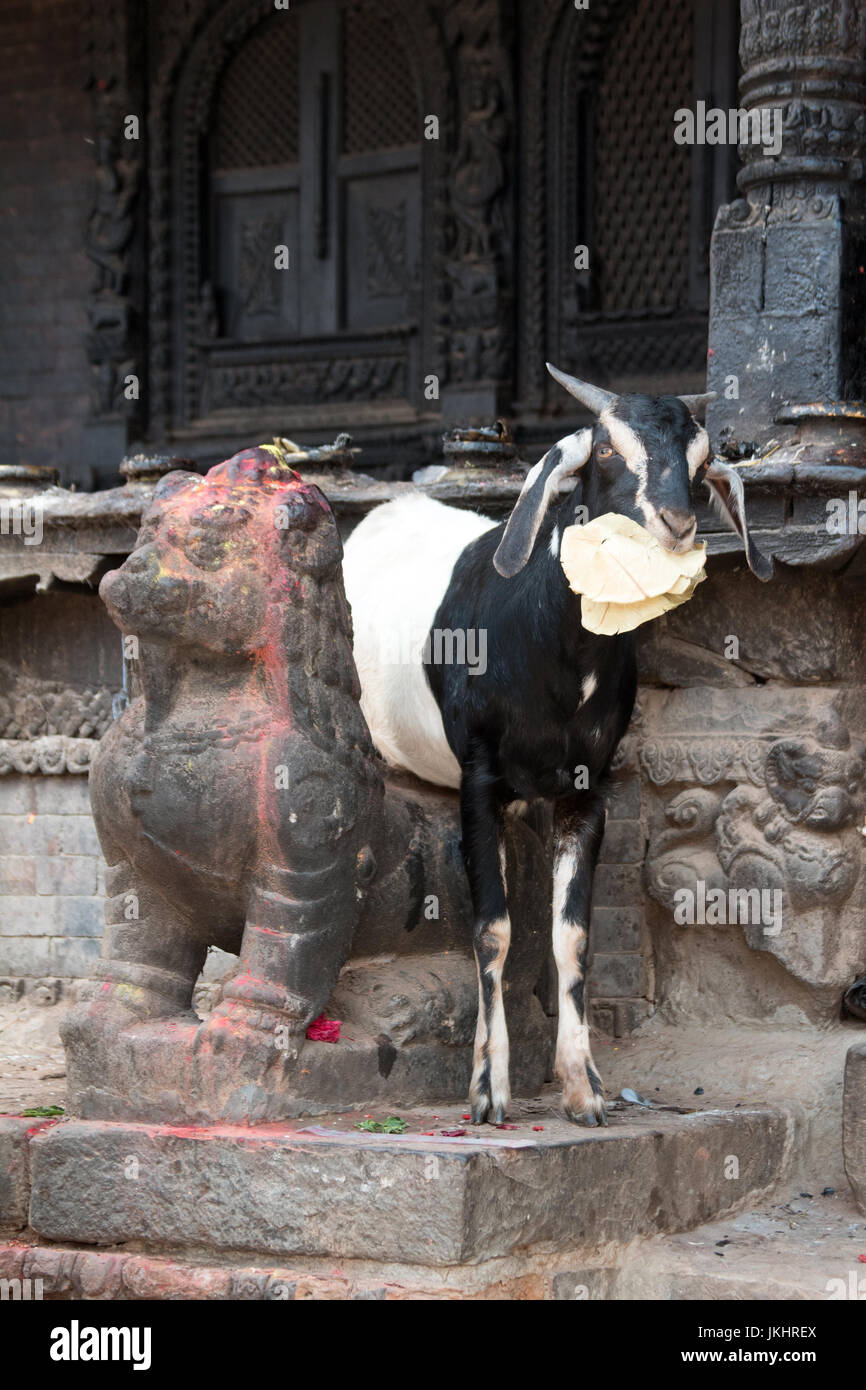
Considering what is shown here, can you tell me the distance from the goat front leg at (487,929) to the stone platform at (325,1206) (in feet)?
0.39

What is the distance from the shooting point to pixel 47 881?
7734 mm

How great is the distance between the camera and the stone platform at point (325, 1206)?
4852 millimetres

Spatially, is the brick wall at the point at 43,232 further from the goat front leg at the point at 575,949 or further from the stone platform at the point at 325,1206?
the stone platform at the point at 325,1206

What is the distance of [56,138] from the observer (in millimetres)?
12359

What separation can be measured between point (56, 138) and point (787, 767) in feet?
25.3

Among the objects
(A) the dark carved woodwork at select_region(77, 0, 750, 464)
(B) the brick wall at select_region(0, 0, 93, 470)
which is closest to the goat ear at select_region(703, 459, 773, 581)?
(A) the dark carved woodwork at select_region(77, 0, 750, 464)

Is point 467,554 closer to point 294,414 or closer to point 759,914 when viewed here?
point 759,914

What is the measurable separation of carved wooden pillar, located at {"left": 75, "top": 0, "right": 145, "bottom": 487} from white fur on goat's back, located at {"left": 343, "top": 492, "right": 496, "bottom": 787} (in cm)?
577

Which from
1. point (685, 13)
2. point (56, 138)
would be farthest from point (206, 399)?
point (685, 13)

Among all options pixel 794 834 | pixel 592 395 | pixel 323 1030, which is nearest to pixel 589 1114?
pixel 323 1030

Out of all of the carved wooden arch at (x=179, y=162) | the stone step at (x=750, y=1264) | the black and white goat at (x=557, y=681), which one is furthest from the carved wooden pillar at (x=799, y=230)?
the carved wooden arch at (x=179, y=162)

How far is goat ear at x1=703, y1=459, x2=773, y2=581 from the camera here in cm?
549

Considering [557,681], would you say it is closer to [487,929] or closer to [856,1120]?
[487,929]
